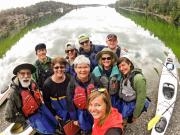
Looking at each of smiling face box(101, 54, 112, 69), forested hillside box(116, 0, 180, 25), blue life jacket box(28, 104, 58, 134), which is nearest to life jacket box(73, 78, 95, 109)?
blue life jacket box(28, 104, 58, 134)

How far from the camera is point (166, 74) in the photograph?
14.5 m

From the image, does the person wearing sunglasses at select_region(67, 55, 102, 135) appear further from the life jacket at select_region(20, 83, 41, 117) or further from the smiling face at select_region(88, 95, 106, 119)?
the smiling face at select_region(88, 95, 106, 119)

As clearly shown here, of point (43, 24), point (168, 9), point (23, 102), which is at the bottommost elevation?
point (43, 24)

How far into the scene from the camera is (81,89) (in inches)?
294

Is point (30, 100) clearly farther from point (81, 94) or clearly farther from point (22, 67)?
point (81, 94)

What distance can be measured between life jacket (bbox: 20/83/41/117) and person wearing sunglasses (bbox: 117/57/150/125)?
6.70 feet

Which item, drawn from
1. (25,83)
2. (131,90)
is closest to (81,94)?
(25,83)

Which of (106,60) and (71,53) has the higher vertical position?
(106,60)

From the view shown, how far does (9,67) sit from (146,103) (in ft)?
47.3

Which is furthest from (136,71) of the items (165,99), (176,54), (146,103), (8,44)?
(8,44)

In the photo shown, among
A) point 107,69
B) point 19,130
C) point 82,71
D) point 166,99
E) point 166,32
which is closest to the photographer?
point 82,71

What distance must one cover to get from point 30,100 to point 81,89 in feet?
3.66

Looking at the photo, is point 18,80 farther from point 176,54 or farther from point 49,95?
point 176,54

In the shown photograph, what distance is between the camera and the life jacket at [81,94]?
24.3 feet
